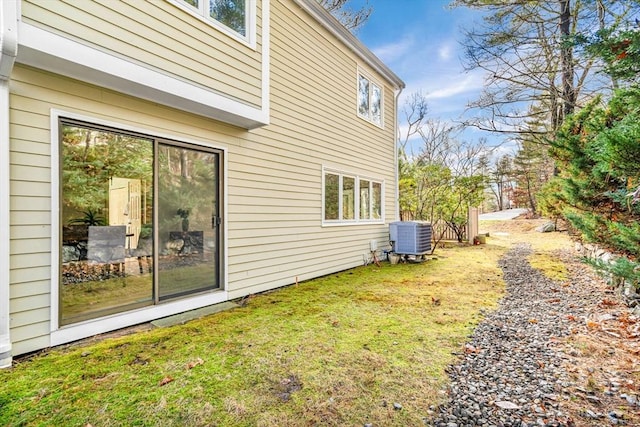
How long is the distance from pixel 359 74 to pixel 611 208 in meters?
5.65

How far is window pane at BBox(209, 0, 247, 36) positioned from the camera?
13.1ft

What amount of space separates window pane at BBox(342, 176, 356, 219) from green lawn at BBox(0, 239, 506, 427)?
3.14 metres

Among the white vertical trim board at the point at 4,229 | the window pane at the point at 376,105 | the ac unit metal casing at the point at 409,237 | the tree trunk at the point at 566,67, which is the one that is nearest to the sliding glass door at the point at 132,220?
the white vertical trim board at the point at 4,229

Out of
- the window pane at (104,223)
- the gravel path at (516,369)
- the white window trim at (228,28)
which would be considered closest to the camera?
the gravel path at (516,369)

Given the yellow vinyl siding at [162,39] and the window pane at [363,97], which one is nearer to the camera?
the yellow vinyl siding at [162,39]

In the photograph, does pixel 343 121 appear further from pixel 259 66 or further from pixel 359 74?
pixel 259 66

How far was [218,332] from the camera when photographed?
11.1 feet

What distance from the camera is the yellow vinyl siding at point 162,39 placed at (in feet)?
8.80

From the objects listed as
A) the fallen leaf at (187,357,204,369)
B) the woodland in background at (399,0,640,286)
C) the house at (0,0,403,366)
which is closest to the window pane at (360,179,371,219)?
the house at (0,0,403,366)

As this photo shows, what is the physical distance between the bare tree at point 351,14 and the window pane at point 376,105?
5.07 meters

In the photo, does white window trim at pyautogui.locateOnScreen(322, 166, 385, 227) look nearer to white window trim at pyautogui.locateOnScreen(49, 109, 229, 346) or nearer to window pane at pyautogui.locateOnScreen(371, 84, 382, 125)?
window pane at pyautogui.locateOnScreen(371, 84, 382, 125)

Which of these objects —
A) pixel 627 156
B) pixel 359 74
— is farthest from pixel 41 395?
pixel 359 74

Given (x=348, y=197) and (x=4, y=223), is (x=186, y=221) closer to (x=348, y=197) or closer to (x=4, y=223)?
(x=4, y=223)

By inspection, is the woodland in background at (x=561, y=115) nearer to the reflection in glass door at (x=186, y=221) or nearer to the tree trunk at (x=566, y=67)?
the tree trunk at (x=566, y=67)
